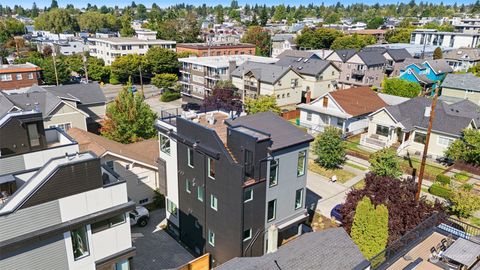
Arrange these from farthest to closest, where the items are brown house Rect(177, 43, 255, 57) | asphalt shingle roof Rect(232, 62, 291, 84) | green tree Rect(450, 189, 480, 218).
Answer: brown house Rect(177, 43, 255, 57)
asphalt shingle roof Rect(232, 62, 291, 84)
green tree Rect(450, 189, 480, 218)

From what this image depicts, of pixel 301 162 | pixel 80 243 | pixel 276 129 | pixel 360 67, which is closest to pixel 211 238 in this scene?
pixel 301 162

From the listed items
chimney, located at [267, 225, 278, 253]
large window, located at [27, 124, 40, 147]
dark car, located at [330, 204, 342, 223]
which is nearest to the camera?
chimney, located at [267, 225, 278, 253]

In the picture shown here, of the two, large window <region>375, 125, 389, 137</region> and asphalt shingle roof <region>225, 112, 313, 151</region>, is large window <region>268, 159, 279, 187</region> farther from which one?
large window <region>375, 125, 389, 137</region>

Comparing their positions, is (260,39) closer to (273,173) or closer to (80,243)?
(273,173)

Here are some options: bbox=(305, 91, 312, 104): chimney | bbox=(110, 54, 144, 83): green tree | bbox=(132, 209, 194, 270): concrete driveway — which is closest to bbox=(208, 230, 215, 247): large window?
bbox=(132, 209, 194, 270): concrete driveway

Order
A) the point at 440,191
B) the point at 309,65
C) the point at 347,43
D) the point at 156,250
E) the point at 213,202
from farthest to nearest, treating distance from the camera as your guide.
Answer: the point at 347,43 < the point at 309,65 < the point at 440,191 < the point at 156,250 < the point at 213,202

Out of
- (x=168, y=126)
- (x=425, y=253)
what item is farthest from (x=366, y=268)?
(x=168, y=126)
